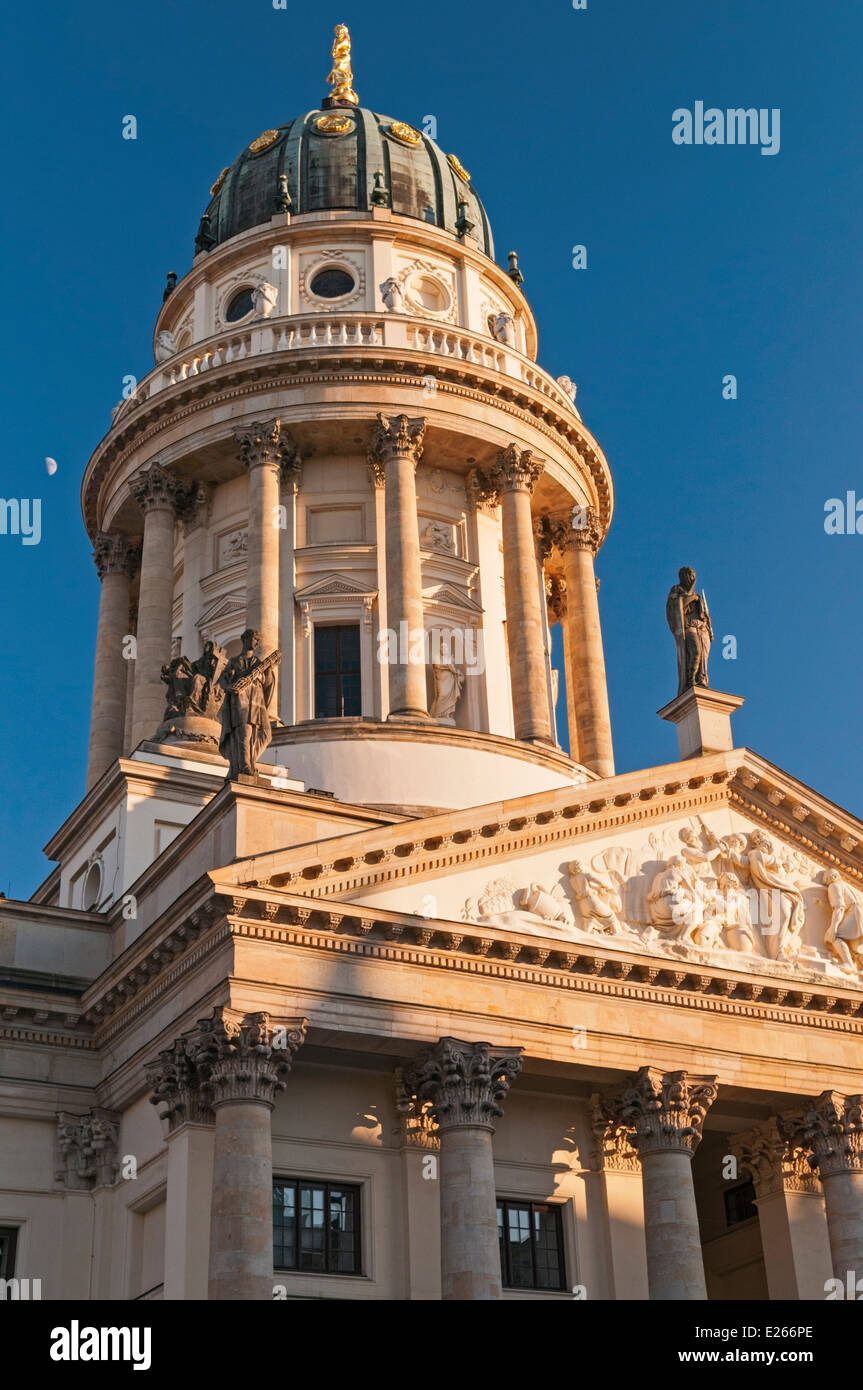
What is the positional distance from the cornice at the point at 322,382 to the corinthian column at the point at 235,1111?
72.5ft

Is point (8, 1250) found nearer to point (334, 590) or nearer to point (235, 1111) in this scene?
point (235, 1111)

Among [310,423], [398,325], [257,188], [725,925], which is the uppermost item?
[257,188]

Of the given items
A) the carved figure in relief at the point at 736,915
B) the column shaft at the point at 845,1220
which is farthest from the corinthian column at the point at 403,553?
the column shaft at the point at 845,1220

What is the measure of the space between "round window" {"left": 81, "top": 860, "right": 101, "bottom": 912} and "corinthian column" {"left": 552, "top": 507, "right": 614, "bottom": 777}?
15.2 meters

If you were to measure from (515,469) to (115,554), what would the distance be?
11333 millimetres

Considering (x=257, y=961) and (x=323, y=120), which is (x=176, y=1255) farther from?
(x=323, y=120)

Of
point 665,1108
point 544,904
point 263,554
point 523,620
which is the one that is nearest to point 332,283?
point 263,554

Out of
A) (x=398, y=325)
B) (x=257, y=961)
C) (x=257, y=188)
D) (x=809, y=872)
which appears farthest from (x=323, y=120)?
(x=257, y=961)

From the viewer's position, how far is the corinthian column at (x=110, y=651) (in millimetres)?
→ 44812

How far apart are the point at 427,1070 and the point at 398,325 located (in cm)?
2432

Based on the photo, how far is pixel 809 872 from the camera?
32.0 m

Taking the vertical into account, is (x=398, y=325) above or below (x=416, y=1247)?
above

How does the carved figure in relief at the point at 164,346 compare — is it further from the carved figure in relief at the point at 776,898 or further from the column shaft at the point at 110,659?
the carved figure in relief at the point at 776,898

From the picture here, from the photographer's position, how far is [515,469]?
44.9m
